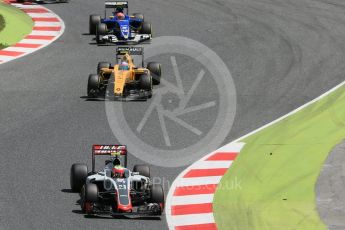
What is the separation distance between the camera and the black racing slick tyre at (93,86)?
31.4 m

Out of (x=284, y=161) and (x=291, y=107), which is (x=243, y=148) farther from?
(x=291, y=107)

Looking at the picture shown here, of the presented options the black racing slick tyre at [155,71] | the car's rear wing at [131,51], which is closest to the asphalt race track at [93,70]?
the black racing slick tyre at [155,71]

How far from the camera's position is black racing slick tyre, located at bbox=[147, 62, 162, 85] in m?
33.1

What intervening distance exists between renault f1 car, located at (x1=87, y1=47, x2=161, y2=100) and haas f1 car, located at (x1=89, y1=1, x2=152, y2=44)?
21.5 ft

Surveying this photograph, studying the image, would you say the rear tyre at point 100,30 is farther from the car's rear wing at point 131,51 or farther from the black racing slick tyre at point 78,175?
the black racing slick tyre at point 78,175

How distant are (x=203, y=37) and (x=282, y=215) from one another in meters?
19.3

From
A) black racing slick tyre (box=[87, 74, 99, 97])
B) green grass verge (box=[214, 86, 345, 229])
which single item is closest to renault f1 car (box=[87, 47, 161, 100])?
black racing slick tyre (box=[87, 74, 99, 97])

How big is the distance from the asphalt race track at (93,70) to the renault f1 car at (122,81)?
54cm

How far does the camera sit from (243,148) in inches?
1062

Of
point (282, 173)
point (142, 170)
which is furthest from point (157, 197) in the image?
point (282, 173)

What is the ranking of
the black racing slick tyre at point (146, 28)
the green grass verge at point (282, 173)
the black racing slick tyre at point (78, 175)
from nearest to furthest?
the green grass verge at point (282, 173) → the black racing slick tyre at point (78, 175) → the black racing slick tyre at point (146, 28)

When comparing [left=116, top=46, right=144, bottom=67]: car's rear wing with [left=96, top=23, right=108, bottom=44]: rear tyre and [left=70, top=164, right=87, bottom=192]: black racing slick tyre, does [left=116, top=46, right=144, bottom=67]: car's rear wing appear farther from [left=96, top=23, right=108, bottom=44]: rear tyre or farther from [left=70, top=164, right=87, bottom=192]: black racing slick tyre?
[left=70, top=164, right=87, bottom=192]: black racing slick tyre

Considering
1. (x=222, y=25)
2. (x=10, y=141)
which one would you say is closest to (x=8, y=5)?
(x=222, y=25)

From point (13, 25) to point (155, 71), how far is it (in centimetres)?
941
